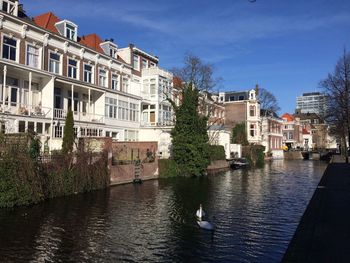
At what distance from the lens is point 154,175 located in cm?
3581

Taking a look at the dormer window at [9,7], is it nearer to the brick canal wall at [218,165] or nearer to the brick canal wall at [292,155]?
the brick canal wall at [218,165]

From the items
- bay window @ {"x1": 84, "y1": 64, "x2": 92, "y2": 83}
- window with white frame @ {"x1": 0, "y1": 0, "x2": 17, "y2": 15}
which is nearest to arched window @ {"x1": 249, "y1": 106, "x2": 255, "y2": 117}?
bay window @ {"x1": 84, "y1": 64, "x2": 92, "y2": 83}

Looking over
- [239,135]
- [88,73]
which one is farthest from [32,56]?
[239,135]

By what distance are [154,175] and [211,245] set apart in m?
23.6

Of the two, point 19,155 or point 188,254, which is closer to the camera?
point 188,254

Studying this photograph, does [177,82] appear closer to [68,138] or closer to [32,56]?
[32,56]

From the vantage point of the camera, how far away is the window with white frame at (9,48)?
29062 millimetres

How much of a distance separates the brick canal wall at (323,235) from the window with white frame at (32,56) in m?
26.1

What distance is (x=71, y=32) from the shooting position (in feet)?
122

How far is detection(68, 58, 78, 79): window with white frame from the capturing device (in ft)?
118

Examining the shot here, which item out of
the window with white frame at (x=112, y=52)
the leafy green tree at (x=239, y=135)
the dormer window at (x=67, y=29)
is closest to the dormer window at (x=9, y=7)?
the dormer window at (x=67, y=29)

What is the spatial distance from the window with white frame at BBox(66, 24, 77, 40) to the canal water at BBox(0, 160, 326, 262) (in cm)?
1988

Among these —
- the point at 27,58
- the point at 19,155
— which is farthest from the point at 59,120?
the point at 19,155

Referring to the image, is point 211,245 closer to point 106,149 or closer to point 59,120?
point 106,149
